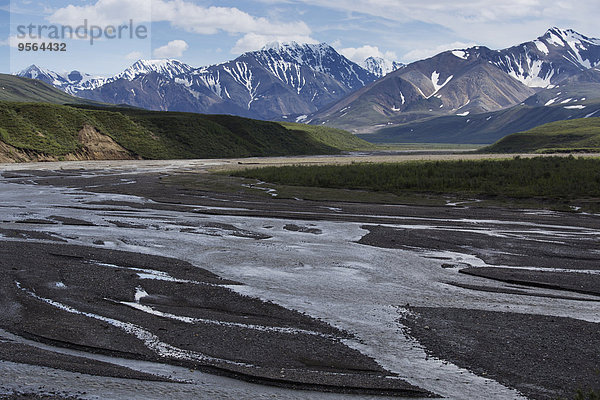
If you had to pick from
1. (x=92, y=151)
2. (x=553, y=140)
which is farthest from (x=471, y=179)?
(x=553, y=140)

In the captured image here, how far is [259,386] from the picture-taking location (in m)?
10.4

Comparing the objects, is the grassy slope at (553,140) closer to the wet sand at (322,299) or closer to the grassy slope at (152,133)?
the grassy slope at (152,133)

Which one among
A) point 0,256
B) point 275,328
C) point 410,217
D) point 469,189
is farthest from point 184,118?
point 275,328

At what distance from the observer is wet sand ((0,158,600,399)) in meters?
11.1

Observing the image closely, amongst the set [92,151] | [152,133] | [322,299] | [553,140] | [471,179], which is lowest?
[322,299]

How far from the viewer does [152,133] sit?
449 feet

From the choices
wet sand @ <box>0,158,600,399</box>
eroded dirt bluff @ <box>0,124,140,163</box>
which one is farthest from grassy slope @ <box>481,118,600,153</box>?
wet sand @ <box>0,158,600,399</box>

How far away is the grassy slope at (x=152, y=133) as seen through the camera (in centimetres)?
10824

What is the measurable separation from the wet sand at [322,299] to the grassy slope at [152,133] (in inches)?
3269

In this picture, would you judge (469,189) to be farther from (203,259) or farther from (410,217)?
(203,259)

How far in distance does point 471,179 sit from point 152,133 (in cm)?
9771

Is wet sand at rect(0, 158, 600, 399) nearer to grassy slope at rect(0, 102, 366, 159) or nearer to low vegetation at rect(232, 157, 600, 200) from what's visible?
low vegetation at rect(232, 157, 600, 200)

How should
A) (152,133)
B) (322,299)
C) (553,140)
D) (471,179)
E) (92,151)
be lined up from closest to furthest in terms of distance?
(322,299) → (471,179) → (92,151) → (152,133) → (553,140)

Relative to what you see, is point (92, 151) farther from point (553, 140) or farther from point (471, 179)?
point (553, 140)
